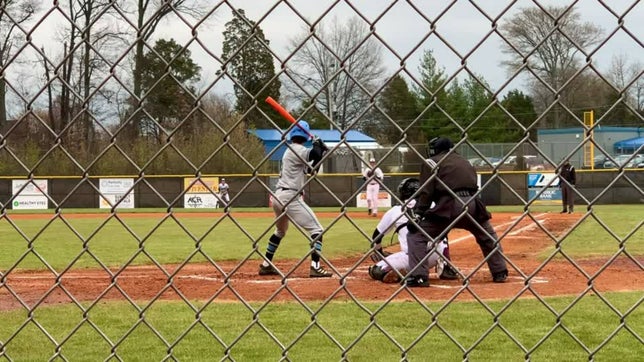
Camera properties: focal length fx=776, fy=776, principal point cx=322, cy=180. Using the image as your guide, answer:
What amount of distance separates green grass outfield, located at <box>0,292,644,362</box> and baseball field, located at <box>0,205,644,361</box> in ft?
0.05

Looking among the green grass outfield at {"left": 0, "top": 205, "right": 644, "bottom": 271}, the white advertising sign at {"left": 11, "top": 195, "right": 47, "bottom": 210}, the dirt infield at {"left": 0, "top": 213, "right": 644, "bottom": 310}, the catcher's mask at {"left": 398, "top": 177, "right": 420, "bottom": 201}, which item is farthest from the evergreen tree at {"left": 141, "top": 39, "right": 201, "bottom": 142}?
the white advertising sign at {"left": 11, "top": 195, "right": 47, "bottom": 210}

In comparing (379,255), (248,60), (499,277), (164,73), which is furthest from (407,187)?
(164,73)

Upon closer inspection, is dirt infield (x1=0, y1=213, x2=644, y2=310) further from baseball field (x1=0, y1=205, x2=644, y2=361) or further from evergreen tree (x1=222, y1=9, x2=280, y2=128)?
evergreen tree (x1=222, y1=9, x2=280, y2=128)

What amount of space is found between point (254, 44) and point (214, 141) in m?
23.9

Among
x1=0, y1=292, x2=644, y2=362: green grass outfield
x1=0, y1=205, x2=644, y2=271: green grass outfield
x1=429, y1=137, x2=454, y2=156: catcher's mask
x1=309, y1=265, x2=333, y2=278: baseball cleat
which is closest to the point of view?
x1=0, y1=292, x2=644, y2=362: green grass outfield

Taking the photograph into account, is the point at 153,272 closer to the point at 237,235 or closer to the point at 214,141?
the point at 237,235

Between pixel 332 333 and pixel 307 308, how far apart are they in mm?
3037

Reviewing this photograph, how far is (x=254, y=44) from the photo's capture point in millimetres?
2896

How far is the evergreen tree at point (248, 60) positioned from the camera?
2.67 m

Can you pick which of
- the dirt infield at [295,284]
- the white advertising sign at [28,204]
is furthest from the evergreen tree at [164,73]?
the white advertising sign at [28,204]

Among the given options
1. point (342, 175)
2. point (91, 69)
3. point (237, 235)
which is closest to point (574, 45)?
point (91, 69)

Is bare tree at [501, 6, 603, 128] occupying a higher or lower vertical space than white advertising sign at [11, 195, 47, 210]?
higher

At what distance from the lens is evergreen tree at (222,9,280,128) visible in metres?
2.67

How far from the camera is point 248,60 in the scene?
3502 mm
